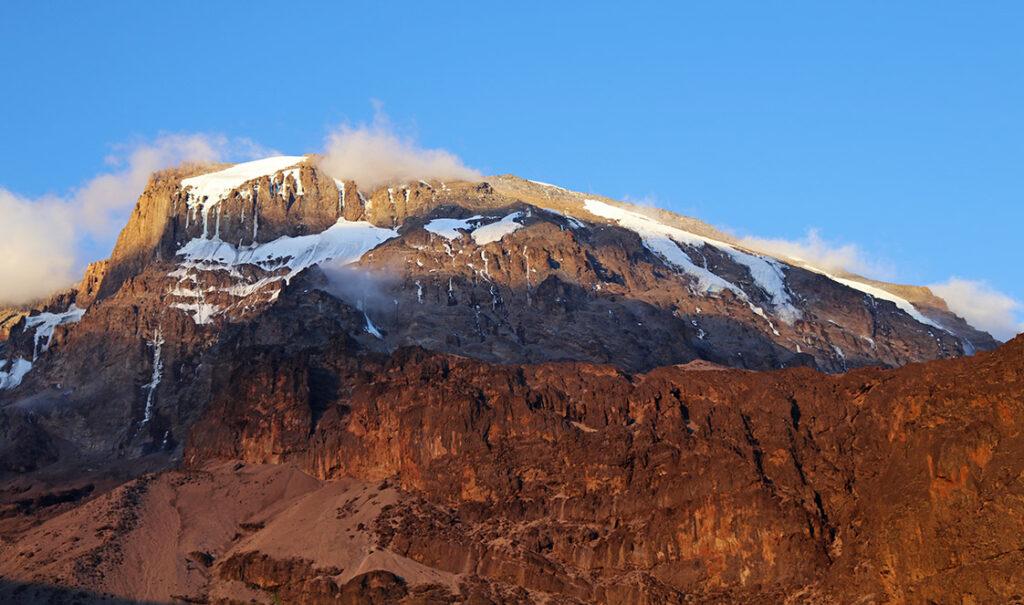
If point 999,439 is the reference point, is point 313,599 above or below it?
below

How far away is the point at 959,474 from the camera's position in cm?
16962

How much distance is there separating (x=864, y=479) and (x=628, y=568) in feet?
91.6

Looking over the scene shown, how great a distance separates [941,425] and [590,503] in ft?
142

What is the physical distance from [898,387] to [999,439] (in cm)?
2650

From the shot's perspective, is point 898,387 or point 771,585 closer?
point 771,585

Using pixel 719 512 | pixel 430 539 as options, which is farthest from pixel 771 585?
pixel 430 539

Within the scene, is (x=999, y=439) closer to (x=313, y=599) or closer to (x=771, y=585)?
(x=771, y=585)

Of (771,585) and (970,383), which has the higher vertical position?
(970,383)

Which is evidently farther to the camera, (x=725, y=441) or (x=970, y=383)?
(x=725, y=441)

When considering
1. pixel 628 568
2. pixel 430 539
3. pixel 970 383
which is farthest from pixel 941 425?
pixel 430 539

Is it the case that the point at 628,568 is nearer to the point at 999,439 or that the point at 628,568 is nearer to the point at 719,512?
the point at 719,512

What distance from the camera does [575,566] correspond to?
190750mm

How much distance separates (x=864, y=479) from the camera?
188 m

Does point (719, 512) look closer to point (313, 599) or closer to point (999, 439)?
point (999, 439)
